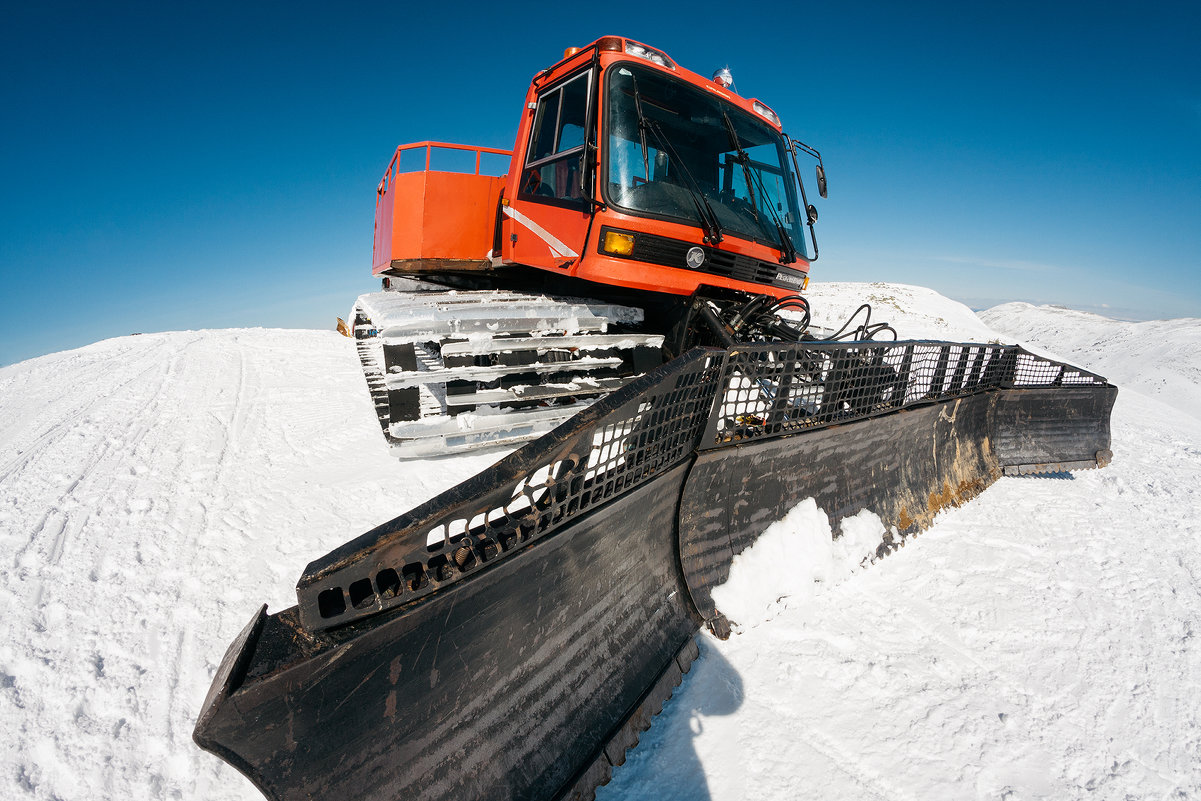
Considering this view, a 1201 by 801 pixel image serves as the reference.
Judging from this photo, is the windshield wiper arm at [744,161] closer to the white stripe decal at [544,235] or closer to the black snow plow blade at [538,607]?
the white stripe decal at [544,235]

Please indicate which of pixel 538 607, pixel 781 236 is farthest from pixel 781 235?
pixel 538 607

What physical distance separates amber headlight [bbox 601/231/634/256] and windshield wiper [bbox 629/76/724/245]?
449 mm

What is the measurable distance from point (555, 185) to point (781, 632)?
304cm

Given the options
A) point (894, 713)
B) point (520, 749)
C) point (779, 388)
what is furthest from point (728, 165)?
point (520, 749)

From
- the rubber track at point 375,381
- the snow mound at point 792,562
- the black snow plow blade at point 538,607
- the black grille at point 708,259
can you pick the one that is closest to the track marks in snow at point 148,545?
the rubber track at point 375,381

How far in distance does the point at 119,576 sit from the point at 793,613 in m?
3.02

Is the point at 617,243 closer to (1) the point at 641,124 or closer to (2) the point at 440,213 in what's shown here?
A: (1) the point at 641,124

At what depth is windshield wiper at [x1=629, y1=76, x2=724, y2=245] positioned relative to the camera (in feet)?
11.0

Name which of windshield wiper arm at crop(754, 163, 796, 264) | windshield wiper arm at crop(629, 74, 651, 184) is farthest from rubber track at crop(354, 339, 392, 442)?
windshield wiper arm at crop(754, 163, 796, 264)

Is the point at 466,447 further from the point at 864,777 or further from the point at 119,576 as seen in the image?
the point at 864,777

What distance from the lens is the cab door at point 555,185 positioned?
337cm

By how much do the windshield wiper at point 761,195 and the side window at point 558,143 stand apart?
42.8 inches

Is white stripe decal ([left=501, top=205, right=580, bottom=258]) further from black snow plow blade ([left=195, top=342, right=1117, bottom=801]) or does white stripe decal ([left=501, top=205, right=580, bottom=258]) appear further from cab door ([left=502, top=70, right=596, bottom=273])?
black snow plow blade ([left=195, top=342, right=1117, bottom=801])

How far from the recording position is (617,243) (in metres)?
3.24
